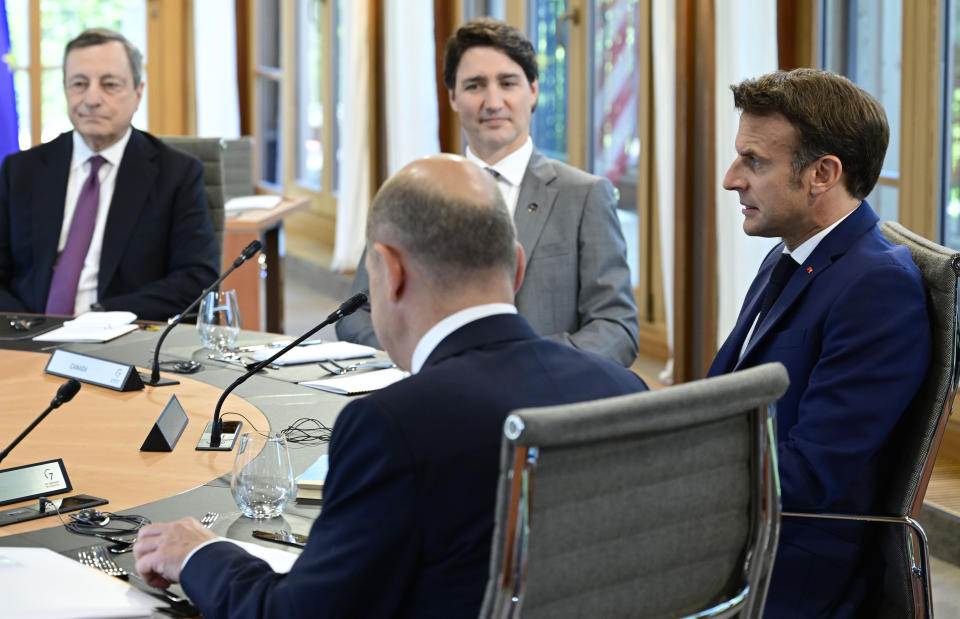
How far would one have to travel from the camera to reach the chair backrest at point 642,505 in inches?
44.6

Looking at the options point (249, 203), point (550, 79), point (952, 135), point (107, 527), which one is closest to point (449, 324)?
point (107, 527)

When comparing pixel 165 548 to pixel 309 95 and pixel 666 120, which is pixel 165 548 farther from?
pixel 309 95

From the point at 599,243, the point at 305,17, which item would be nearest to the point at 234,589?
the point at 599,243

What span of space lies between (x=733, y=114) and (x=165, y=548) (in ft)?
10.7

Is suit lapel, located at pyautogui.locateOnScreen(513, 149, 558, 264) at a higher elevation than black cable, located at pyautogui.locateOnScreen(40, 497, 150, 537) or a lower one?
higher

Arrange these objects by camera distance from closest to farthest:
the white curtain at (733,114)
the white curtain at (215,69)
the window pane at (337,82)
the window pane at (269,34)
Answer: the white curtain at (733,114), the window pane at (337,82), the white curtain at (215,69), the window pane at (269,34)

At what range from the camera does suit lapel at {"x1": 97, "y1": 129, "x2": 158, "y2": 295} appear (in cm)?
364

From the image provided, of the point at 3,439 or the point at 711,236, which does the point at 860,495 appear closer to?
the point at 3,439

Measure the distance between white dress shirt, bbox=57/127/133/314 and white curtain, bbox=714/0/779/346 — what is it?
6.76ft

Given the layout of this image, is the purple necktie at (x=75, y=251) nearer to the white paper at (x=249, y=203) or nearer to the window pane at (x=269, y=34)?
the white paper at (x=249, y=203)

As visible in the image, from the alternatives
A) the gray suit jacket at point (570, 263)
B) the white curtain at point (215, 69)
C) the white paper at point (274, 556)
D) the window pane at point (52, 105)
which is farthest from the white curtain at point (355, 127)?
the white paper at point (274, 556)

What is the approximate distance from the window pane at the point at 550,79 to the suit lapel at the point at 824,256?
13.6ft

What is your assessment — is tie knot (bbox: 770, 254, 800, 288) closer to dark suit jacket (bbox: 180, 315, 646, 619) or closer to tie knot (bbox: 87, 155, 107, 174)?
dark suit jacket (bbox: 180, 315, 646, 619)

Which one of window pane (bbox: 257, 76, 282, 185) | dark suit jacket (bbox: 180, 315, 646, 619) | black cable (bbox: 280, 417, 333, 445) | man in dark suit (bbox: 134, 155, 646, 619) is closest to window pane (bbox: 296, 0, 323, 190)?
window pane (bbox: 257, 76, 282, 185)
